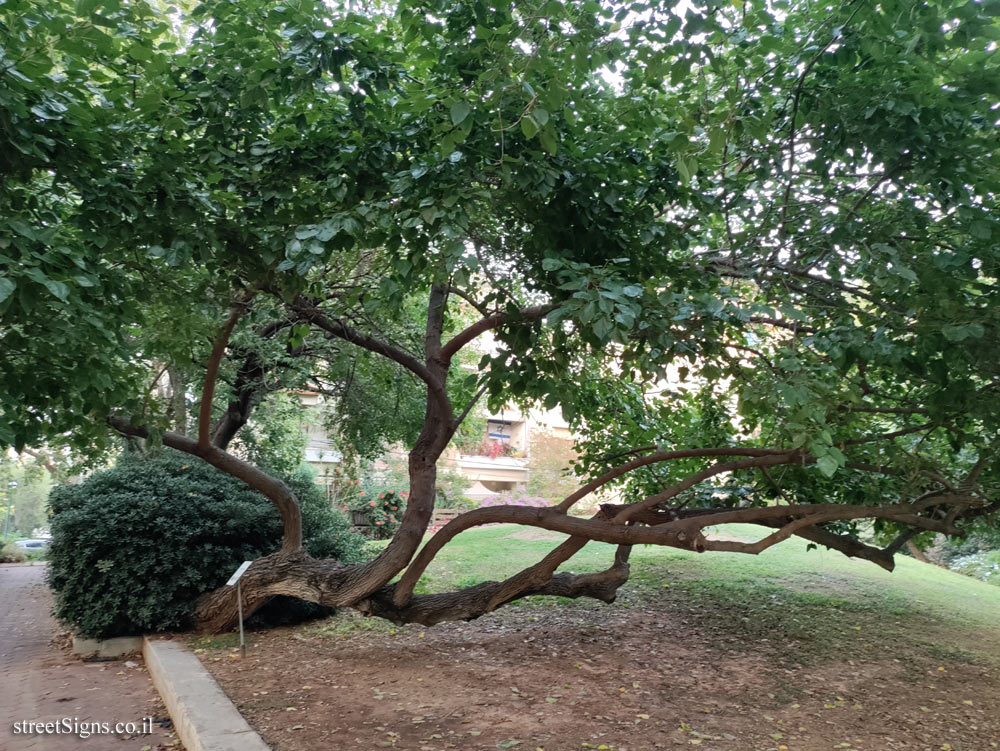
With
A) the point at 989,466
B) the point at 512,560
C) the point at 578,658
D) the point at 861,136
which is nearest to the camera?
the point at 861,136

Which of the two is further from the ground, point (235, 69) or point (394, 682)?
point (235, 69)

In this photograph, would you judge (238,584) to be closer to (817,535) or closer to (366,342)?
(366,342)

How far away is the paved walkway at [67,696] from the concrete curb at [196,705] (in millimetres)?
127

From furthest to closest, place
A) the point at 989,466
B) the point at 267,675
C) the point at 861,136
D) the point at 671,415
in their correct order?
the point at 671,415 → the point at 267,675 → the point at 989,466 → the point at 861,136

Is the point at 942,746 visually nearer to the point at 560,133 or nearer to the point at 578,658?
the point at 578,658

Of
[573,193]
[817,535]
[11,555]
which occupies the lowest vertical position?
[11,555]

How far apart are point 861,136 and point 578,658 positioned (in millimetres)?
4701

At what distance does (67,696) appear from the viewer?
19.5 ft

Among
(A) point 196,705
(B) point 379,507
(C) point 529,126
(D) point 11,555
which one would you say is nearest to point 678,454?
(C) point 529,126

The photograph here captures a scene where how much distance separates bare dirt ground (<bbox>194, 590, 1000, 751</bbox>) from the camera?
4625 millimetres

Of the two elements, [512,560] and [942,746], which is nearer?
[942,746]

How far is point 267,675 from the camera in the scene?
239 inches

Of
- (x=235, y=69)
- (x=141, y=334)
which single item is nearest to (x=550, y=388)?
(x=235, y=69)

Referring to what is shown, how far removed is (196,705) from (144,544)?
9.74 feet
